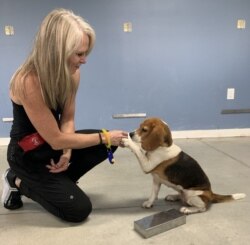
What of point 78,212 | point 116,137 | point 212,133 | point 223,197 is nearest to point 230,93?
point 212,133

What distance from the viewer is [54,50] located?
5.10ft

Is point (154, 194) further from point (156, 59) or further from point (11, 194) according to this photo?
point (156, 59)

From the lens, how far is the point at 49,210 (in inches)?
72.1

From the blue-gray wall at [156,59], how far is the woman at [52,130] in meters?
1.75

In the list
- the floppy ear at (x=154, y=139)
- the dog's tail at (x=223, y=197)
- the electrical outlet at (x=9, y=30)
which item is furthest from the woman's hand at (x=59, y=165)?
the electrical outlet at (x=9, y=30)

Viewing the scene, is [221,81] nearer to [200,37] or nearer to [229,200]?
[200,37]

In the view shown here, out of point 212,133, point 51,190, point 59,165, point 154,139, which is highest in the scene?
point 154,139

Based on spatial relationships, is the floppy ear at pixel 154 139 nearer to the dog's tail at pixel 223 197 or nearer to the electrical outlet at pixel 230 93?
the dog's tail at pixel 223 197

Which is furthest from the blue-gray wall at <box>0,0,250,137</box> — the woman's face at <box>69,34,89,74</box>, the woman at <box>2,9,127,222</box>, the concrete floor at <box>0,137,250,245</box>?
the woman's face at <box>69,34,89,74</box>

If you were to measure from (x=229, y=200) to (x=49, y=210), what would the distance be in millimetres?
1079

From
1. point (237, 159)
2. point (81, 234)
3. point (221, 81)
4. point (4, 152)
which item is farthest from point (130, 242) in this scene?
point (221, 81)

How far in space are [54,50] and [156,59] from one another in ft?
7.52

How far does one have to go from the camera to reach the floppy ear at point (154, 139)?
5.78 ft

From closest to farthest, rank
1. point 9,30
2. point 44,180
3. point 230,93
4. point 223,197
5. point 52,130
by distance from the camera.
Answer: point 52,130 < point 44,180 < point 223,197 < point 9,30 < point 230,93
